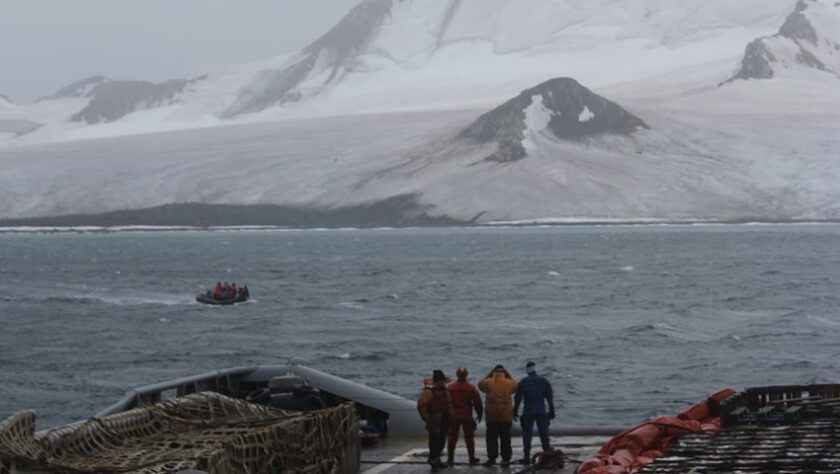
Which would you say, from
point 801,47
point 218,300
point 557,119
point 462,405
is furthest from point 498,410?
point 801,47

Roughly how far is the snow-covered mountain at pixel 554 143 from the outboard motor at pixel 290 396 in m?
115

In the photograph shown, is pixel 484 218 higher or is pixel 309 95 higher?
pixel 309 95

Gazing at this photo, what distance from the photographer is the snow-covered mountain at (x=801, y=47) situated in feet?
505

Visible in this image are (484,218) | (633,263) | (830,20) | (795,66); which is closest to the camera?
(633,263)

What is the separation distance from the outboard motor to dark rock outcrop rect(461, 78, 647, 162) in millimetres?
127401

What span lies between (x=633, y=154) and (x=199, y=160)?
36717 millimetres

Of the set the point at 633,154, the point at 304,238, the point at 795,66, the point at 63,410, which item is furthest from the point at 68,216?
the point at 63,410

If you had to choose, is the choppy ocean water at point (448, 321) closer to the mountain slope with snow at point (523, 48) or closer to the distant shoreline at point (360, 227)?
the distant shoreline at point (360, 227)

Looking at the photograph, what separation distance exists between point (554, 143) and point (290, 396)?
453 feet

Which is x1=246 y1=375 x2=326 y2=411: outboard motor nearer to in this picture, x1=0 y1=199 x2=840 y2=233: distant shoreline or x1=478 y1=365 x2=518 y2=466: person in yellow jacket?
x1=478 y1=365 x2=518 y2=466: person in yellow jacket

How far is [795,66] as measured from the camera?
161 meters

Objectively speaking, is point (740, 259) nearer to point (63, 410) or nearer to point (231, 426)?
point (63, 410)

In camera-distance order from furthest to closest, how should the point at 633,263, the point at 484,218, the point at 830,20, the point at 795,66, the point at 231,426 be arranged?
the point at 830,20 → the point at 795,66 → the point at 484,218 → the point at 633,263 → the point at 231,426

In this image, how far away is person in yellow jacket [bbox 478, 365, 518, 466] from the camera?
550 inches
